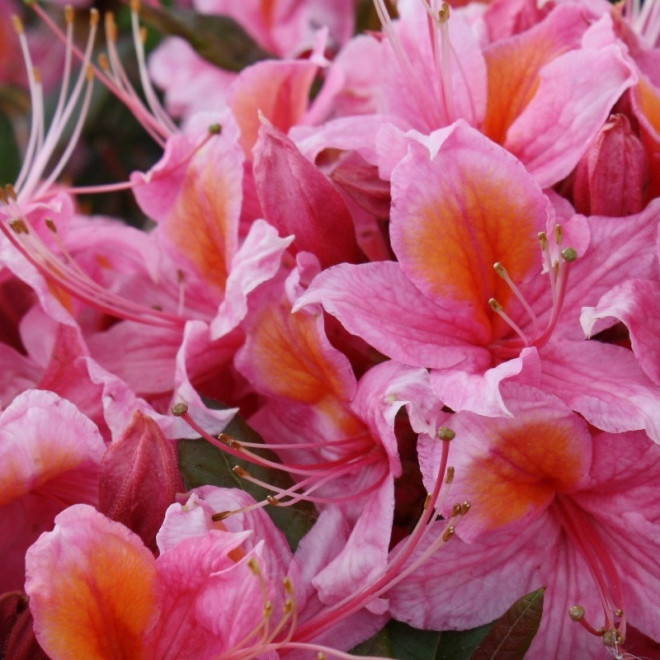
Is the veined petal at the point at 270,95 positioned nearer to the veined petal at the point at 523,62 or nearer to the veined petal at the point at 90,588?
the veined petal at the point at 523,62

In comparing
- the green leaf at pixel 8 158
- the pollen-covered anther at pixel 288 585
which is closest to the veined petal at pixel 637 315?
the pollen-covered anther at pixel 288 585

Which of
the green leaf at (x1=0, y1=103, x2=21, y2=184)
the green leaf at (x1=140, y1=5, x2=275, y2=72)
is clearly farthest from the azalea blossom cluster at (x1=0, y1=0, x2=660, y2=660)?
the green leaf at (x1=0, y1=103, x2=21, y2=184)

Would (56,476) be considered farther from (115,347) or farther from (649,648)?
(649,648)

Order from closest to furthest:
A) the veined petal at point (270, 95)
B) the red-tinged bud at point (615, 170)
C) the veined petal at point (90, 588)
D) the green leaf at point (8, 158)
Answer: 1. the veined petal at point (90, 588)
2. the red-tinged bud at point (615, 170)
3. the veined petal at point (270, 95)
4. the green leaf at point (8, 158)

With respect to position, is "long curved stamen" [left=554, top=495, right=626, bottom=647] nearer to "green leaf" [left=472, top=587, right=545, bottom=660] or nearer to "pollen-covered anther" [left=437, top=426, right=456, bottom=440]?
"green leaf" [left=472, top=587, right=545, bottom=660]

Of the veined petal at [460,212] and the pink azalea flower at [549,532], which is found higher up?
the veined petal at [460,212]

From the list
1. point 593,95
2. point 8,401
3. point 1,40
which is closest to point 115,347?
point 8,401

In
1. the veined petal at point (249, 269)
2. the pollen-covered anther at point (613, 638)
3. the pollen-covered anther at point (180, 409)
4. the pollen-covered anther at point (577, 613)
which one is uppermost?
the veined petal at point (249, 269)
